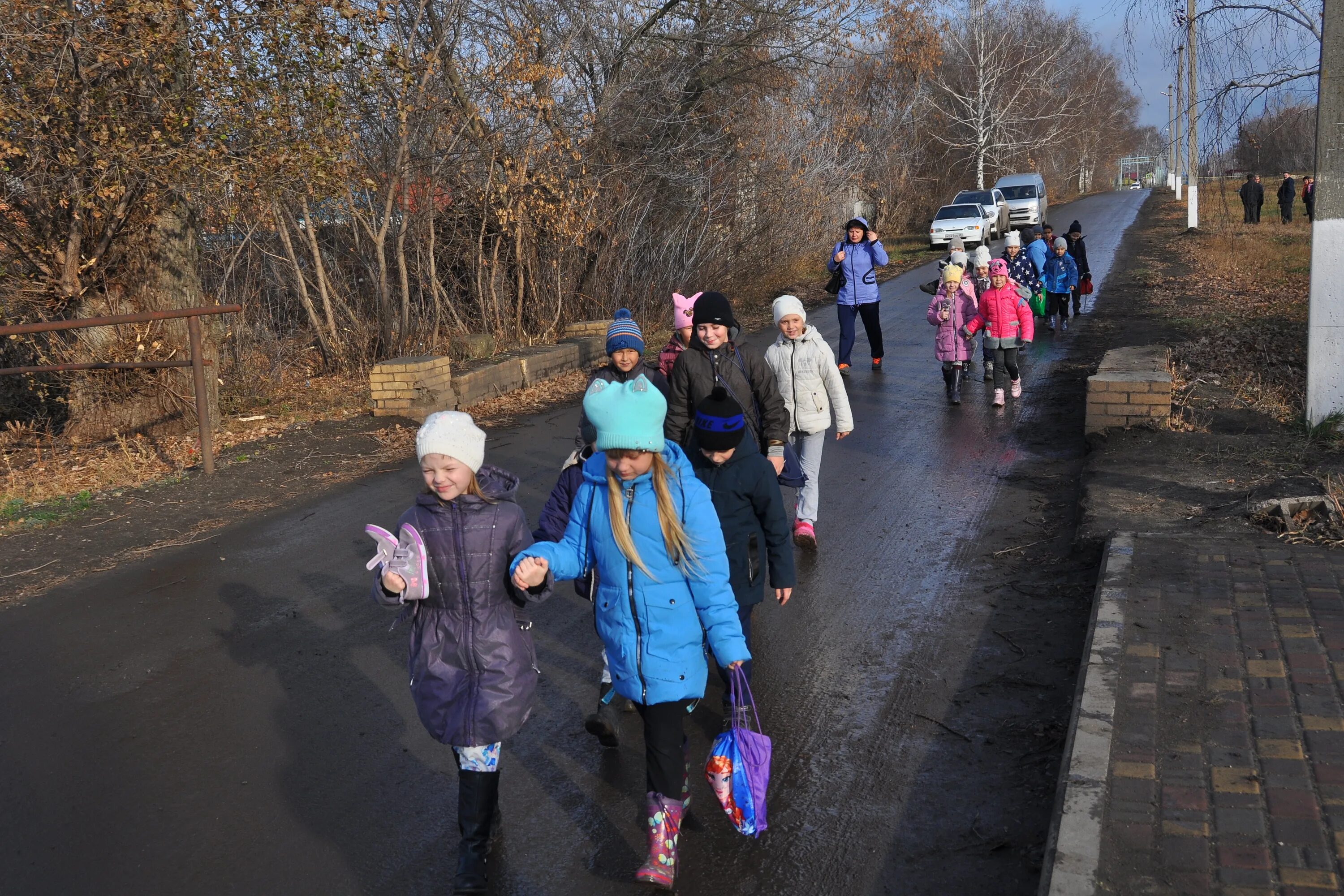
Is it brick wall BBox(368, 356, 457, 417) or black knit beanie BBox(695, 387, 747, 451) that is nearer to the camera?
black knit beanie BBox(695, 387, 747, 451)

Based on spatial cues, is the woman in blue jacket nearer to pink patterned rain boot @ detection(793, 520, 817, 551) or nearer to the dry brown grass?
the dry brown grass

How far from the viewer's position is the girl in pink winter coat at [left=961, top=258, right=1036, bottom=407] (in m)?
11.3

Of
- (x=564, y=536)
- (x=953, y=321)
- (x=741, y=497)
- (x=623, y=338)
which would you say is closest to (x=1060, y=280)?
(x=953, y=321)

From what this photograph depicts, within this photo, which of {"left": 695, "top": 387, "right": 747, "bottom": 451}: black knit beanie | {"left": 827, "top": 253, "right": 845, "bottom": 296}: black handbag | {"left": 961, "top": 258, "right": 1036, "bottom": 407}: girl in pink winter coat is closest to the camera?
{"left": 695, "top": 387, "right": 747, "bottom": 451}: black knit beanie

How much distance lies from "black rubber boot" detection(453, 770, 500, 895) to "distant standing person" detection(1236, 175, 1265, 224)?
38.0 meters

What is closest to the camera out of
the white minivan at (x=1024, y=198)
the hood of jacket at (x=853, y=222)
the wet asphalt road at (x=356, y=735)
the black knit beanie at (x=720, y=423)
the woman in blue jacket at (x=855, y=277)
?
the wet asphalt road at (x=356, y=735)

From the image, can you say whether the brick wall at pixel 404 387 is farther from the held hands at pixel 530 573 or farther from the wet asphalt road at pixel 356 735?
the held hands at pixel 530 573

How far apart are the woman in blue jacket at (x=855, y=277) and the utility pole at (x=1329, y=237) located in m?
5.20

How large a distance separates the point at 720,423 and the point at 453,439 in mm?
1279

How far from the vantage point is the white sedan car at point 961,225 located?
3425cm

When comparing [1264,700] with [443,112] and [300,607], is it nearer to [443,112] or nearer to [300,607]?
[300,607]

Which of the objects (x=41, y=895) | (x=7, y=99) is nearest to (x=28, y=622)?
(x=41, y=895)

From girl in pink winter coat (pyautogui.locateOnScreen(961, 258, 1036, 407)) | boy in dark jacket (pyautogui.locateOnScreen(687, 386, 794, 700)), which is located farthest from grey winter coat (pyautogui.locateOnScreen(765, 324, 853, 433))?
girl in pink winter coat (pyautogui.locateOnScreen(961, 258, 1036, 407))

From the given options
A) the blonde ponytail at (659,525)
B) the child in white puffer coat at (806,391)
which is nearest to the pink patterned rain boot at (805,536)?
the child in white puffer coat at (806,391)
